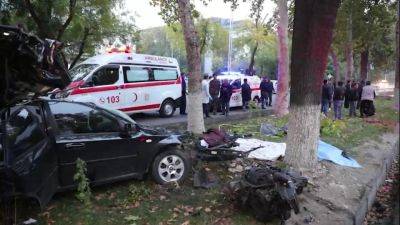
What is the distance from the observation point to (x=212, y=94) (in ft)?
53.9

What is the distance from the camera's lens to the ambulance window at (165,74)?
15.5 metres

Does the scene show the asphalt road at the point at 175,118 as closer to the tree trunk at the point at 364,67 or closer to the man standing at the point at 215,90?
the man standing at the point at 215,90

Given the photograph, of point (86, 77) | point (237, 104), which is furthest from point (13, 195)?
point (237, 104)

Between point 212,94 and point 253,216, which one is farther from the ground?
point 212,94

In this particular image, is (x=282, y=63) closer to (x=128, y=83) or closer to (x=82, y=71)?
(x=128, y=83)

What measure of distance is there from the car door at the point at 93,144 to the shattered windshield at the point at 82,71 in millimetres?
7078

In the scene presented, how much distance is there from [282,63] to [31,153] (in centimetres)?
1224

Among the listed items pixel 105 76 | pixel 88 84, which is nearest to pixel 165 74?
pixel 105 76

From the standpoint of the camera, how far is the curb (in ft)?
21.8

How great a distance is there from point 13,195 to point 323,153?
652 cm

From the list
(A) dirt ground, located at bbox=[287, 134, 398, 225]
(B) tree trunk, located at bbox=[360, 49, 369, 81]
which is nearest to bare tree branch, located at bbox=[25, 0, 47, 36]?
(A) dirt ground, located at bbox=[287, 134, 398, 225]

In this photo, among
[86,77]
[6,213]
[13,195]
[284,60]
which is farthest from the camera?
[284,60]

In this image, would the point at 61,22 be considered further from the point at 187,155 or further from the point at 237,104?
the point at 187,155

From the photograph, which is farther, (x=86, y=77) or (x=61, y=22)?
(x=61, y=22)
